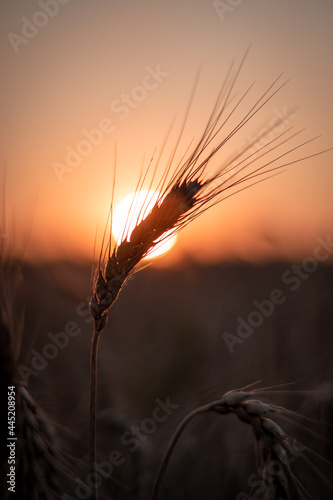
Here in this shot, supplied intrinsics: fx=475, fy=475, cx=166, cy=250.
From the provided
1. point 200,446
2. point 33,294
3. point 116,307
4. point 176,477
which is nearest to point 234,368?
point 200,446

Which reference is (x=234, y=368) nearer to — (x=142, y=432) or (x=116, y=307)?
(x=142, y=432)

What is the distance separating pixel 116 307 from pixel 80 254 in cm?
53

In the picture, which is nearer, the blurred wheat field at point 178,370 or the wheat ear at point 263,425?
the wheat ear at point 263,425

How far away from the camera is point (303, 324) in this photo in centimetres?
209

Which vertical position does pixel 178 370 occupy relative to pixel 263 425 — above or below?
above

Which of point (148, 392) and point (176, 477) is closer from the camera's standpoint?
point (176, 477)

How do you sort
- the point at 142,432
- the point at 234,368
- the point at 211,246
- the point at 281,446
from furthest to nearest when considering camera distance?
the point at 211,246, the point at 234,368, the point at 142,432, the point at 281,446

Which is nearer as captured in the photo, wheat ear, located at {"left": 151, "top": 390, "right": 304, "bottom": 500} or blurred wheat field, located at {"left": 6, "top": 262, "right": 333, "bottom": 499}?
wheat ear, located at {"left": 151, "top": 390, "right": 304, "bottom": 500}

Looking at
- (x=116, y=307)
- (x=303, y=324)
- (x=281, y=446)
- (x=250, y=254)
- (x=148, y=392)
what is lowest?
(x=281, y=446)

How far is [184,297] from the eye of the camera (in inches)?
87.7

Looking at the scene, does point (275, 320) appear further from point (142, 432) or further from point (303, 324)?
point (142, 432)

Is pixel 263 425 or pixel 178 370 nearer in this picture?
pixel 263 425

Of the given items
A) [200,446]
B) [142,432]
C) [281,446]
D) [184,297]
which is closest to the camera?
[281,446]

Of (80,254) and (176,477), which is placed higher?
(80,254)
